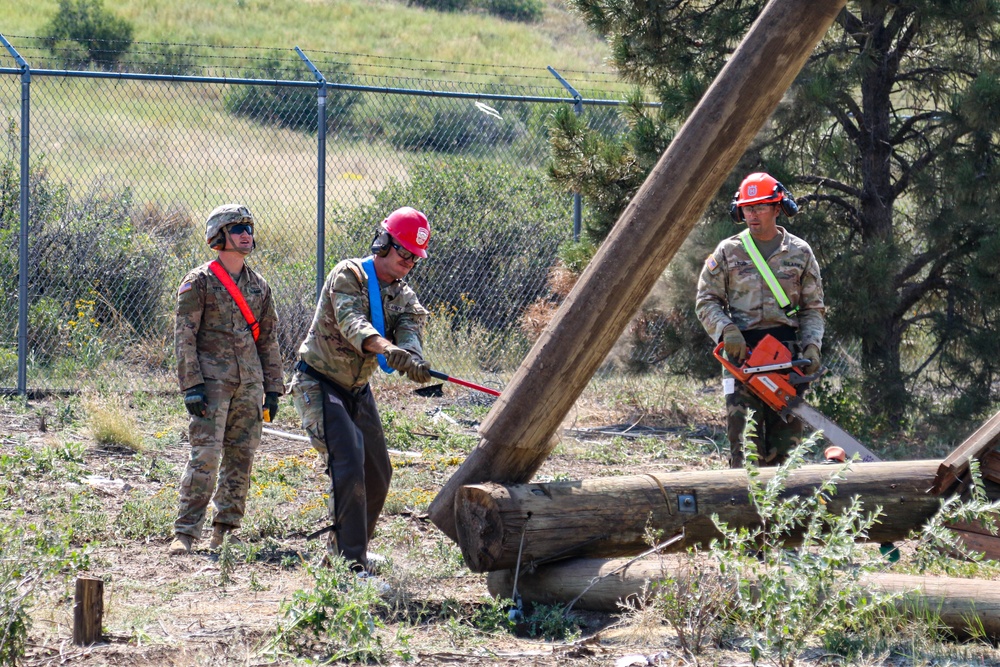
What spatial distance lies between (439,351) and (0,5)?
2629cm

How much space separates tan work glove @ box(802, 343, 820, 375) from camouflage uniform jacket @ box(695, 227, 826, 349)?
62mm

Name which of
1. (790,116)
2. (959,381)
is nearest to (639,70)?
(790,116)

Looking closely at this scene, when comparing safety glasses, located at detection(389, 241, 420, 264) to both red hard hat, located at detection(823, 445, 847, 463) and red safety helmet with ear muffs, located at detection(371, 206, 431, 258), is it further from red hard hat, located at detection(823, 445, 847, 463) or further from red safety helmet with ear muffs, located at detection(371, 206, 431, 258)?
red hard hat, located at detection(823, 445, 847, 463)

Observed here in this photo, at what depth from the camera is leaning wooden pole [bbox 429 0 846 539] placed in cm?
480

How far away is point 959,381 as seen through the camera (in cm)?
921

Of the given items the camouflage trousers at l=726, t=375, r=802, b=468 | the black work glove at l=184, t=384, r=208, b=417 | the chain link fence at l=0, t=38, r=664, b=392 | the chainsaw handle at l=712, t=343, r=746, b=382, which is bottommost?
the chain link fence at l=0, t=38, r=664, b=392

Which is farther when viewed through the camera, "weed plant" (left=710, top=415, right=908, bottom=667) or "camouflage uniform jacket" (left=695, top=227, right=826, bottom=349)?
"camouflage uniform jacket" (left=695, top=227, right=826, bottom=349)

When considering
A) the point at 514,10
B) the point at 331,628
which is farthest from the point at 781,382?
the point at 514,10

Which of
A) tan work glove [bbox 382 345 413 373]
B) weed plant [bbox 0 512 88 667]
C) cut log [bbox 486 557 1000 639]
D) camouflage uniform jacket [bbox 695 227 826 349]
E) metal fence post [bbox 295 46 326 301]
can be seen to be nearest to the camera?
weed plant [bbox 0 512 88 667]

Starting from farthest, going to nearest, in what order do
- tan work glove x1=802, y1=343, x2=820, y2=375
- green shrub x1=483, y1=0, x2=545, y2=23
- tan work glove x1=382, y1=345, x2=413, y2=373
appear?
green shrub x1=483, y1=0, x2=545, y2=23 → tan work glove x1=802, y1=343, x2=820, y2=375 → tan work glove x1=382, y1=345, x2=413, y2=373

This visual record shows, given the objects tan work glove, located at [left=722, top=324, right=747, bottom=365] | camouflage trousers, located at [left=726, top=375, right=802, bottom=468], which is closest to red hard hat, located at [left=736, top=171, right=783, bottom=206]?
tan work glove, located at [left=722, top=324, right=747, bottom=365]

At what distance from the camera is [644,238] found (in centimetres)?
484

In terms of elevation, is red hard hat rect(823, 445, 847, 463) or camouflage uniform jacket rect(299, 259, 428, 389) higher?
camouflage uniform jacket rect(299, 259, 428, 389)

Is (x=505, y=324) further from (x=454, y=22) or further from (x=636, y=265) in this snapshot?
(x=454, y=22)
